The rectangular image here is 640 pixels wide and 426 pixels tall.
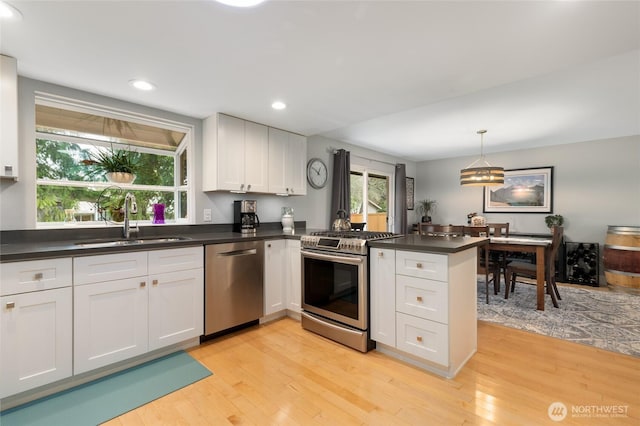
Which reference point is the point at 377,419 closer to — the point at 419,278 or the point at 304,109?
the point at 419,278

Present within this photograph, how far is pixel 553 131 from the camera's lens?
4.17 m

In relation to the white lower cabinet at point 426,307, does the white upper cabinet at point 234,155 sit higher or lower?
higher

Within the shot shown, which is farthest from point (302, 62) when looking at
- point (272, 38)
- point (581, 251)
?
point (581, 251)

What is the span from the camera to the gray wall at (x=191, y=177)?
2.11 metres

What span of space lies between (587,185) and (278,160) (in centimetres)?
524

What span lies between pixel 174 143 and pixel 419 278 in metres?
2.85

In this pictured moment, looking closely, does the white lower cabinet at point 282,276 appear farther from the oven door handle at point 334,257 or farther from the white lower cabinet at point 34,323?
the white lower cabinet at point 34,323

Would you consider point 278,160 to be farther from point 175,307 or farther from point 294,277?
point 175,307

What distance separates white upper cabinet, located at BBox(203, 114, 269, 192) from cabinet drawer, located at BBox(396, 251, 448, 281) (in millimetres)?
1884

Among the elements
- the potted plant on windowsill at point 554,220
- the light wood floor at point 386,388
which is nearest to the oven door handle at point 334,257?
the light wood floor at point 386,388

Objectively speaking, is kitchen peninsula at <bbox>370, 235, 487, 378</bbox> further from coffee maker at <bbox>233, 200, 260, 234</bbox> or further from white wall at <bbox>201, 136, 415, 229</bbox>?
white wall at <bbox>201, 136, 415, 229</bbox>

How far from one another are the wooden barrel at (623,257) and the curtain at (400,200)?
3.11 meters

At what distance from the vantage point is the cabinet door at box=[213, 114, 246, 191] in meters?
2.96

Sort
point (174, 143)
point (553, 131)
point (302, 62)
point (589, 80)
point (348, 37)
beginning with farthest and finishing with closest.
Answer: point (553, 131) → point (174, 143) → point (589, 80) → point (302, 62) → point (348, 37)
